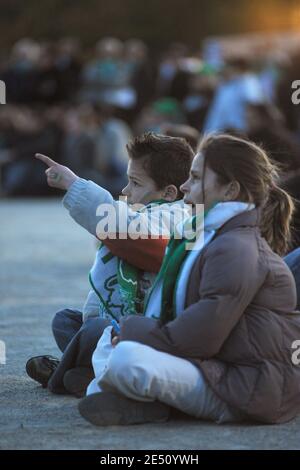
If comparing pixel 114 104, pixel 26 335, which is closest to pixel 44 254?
pixel 26 335

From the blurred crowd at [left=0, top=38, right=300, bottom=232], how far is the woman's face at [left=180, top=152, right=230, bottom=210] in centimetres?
1123

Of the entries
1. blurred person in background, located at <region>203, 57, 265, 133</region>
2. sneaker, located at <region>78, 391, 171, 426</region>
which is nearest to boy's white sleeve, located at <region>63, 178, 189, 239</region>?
sneaker, located at <region>78, 391, 171, 426</region>

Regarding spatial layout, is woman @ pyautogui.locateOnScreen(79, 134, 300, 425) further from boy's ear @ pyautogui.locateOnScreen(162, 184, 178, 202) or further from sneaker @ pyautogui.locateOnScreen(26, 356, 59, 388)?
sneaker @ pyautogui.locateOnScreen(26, 356, 59, 388)

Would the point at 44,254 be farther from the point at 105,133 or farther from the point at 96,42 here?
the point at 96,42

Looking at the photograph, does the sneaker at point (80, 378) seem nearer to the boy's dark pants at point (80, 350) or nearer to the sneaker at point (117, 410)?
the boy's dark pants at point (80, 350)

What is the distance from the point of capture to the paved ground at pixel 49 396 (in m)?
4.38

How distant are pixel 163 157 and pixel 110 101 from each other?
16.5 meters

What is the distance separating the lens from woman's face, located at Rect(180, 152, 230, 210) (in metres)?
4.74

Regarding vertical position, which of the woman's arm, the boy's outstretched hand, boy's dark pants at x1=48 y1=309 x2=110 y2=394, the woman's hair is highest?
the woman's hair

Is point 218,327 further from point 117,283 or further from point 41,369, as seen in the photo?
point 41,369

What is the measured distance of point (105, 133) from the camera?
18844 mm

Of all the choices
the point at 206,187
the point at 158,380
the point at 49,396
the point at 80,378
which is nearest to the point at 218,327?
the point at 158,380

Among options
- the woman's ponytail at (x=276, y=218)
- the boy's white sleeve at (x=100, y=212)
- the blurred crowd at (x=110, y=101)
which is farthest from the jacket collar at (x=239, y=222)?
Result: the blurred crowd at (x=110, y=101)

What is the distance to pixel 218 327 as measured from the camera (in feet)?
14.7
